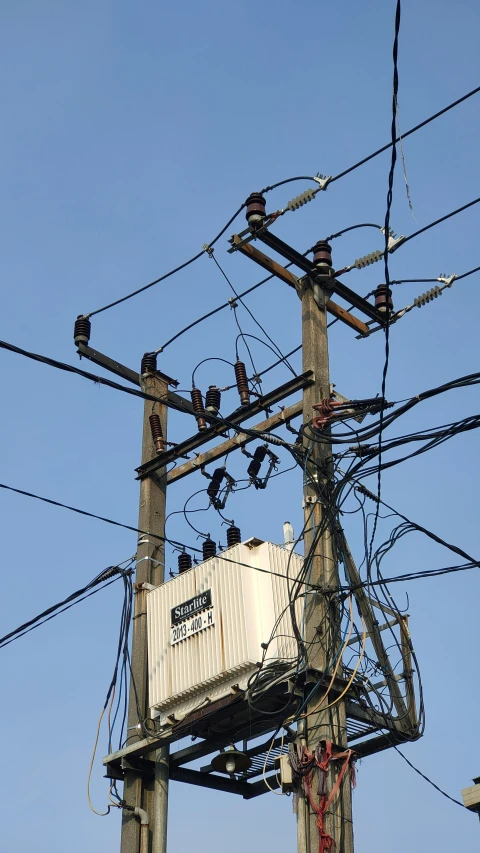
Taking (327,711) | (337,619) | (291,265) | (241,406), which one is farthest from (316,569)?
(291,265)

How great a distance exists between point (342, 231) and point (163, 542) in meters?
3.69

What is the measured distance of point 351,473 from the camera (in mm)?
10984

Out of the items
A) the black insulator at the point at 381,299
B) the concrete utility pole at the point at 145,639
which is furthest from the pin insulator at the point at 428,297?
the concrete utility pole at the point at 145,639

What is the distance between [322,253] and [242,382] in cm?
152

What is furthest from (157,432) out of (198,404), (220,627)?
(220,627)

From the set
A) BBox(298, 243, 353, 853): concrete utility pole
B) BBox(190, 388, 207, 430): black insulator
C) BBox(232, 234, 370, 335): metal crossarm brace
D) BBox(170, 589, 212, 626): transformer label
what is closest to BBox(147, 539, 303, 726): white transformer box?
BBox(170, 589, 212, 626): transformer label

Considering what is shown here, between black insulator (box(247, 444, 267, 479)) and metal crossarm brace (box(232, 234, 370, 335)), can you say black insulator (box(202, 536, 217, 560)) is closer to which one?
black insulator (box(247, 444, 267, 479))

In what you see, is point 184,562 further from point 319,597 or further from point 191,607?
point 319,597

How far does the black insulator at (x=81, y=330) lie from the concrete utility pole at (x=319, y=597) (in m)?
2.42

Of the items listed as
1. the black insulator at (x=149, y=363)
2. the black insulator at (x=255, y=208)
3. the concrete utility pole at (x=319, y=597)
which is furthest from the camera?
the black insulator at (x=149, y=363)

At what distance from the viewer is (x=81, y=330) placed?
12922 mm

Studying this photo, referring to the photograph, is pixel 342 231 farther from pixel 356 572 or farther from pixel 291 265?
pixel 356 572

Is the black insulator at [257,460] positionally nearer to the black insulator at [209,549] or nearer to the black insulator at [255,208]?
the black insulator at [209,549]

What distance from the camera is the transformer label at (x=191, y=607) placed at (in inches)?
440
